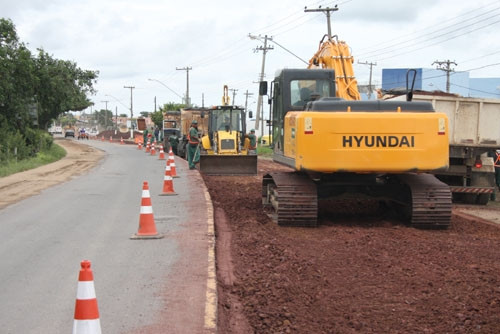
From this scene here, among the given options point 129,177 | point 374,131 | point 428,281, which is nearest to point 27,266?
point 428,281

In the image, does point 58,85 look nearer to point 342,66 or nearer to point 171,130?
point 171,130

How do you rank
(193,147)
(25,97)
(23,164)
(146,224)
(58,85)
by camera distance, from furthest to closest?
1. (58,85)
2. (25,97)
3. (23,164)
4. (193,147)
5. (146,224)

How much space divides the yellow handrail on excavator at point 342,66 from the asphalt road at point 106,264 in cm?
389

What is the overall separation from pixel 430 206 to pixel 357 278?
394 centimetres

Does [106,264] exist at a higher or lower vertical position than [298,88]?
lower

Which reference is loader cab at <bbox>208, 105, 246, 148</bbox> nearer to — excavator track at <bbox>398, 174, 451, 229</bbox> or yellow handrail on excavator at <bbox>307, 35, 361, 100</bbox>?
yellow handrail on excavator at <bbox>307, 35, 361, 100</bbox>

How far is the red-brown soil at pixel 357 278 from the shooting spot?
5809mm

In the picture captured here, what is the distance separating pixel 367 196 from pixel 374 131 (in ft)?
5.79

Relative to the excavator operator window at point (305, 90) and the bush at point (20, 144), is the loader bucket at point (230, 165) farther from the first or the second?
the bush at point (20, 144)

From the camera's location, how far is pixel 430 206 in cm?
1080

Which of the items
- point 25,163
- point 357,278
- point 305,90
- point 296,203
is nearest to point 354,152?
point 296,203

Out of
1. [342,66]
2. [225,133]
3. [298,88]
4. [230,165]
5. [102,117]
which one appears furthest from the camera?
[102,117]

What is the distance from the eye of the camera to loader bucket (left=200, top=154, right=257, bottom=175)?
22.3 meters

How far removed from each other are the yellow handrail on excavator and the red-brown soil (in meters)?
3.07
